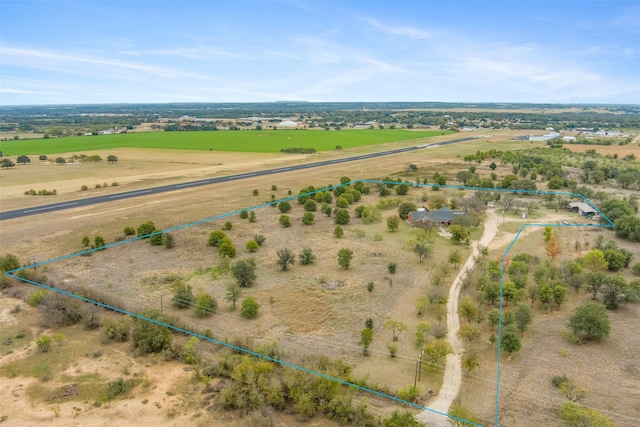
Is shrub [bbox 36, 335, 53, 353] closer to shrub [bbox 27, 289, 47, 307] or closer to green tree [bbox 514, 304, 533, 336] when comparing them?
shrub [bbox 27, 289, 47, 307]

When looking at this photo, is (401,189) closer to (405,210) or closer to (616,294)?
(405,210)

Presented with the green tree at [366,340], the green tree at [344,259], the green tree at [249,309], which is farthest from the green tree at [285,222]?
the green tree at [366,340]

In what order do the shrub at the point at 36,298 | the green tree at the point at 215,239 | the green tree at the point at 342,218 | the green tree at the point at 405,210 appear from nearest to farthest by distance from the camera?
the shrub at the point at 36,298
the green tree at the point at 215,239
the green tree at the point at 342,218
the green tree at the point at 405,210

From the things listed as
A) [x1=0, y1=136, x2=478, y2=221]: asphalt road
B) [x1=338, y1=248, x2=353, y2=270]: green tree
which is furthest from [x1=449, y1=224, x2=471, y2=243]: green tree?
[x1=0, y1=136, x2=478, y2=221]: asphalt road

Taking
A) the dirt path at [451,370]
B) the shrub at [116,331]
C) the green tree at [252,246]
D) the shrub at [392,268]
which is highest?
the green tree at [252,246]

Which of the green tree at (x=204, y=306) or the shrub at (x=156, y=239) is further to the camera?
the shrub at (x=156, y=239)

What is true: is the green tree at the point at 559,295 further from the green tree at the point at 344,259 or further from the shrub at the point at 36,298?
the shrub at the point at 36,298
